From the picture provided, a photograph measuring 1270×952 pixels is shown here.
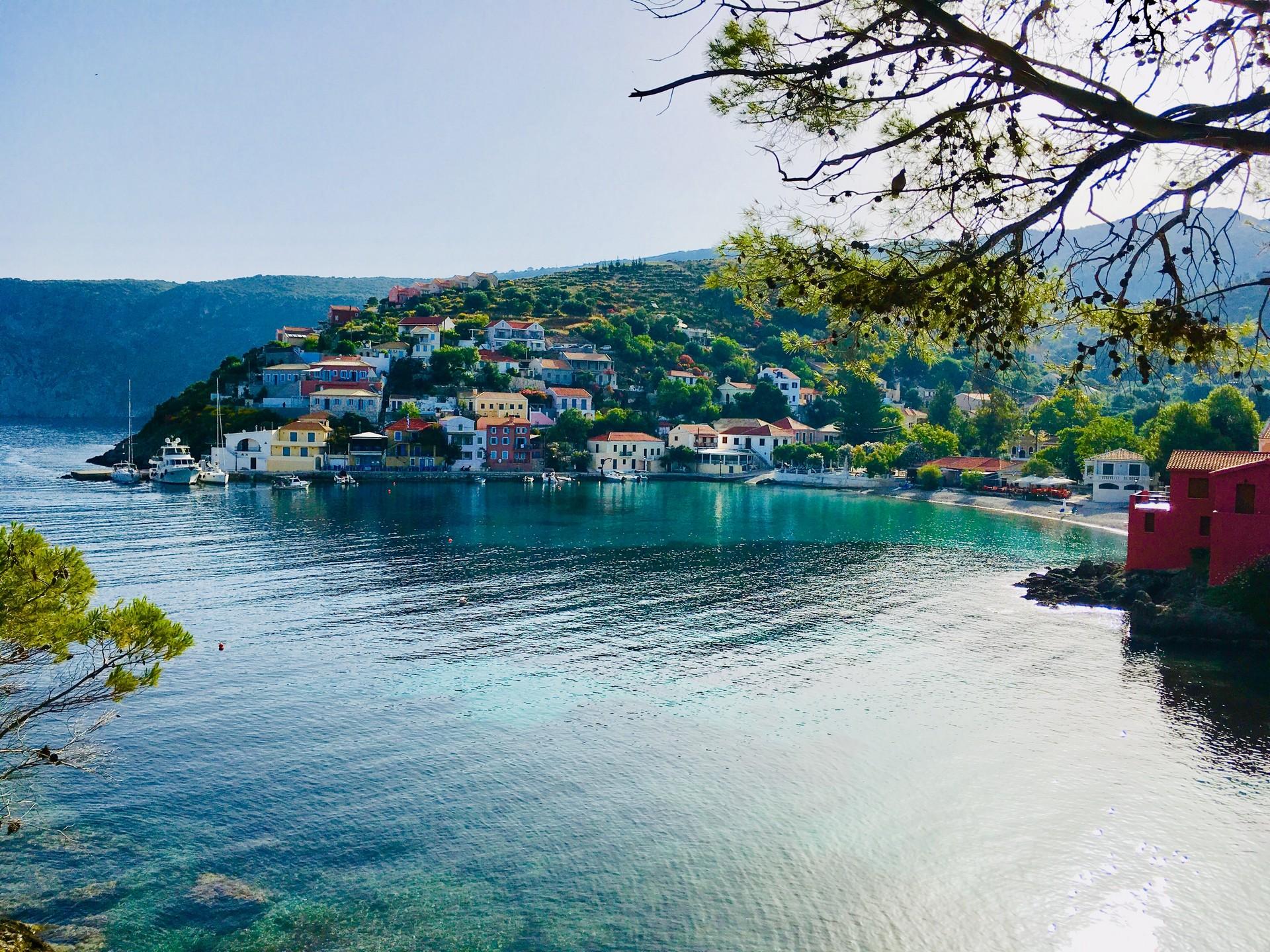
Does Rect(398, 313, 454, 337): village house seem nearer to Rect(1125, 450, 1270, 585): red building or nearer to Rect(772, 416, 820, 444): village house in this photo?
Rect(772, 416, 820, 444): village house

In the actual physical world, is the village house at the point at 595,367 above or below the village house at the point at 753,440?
above

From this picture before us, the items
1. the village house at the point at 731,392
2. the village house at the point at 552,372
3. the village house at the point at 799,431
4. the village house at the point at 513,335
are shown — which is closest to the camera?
the village house at the point at 799,431

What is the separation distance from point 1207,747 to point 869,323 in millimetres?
18551

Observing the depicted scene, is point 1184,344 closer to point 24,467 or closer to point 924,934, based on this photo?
point 924,934

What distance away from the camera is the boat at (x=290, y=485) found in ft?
241

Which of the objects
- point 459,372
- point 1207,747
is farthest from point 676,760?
point 459,372

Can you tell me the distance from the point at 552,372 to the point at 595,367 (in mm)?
5849

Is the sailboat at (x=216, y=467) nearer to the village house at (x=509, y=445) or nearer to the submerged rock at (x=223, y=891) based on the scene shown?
the village house at (x=509, y=445)

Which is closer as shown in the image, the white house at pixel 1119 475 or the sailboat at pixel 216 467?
the white house at pixel 1119 475

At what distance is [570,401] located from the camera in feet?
326

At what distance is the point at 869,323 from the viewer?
7379 mm

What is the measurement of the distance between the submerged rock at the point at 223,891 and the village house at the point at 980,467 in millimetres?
74701

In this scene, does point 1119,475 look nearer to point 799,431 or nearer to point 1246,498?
point 799,431

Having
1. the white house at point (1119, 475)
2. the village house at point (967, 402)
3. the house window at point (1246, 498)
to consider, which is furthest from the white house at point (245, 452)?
the house window at point (1246, 498)
